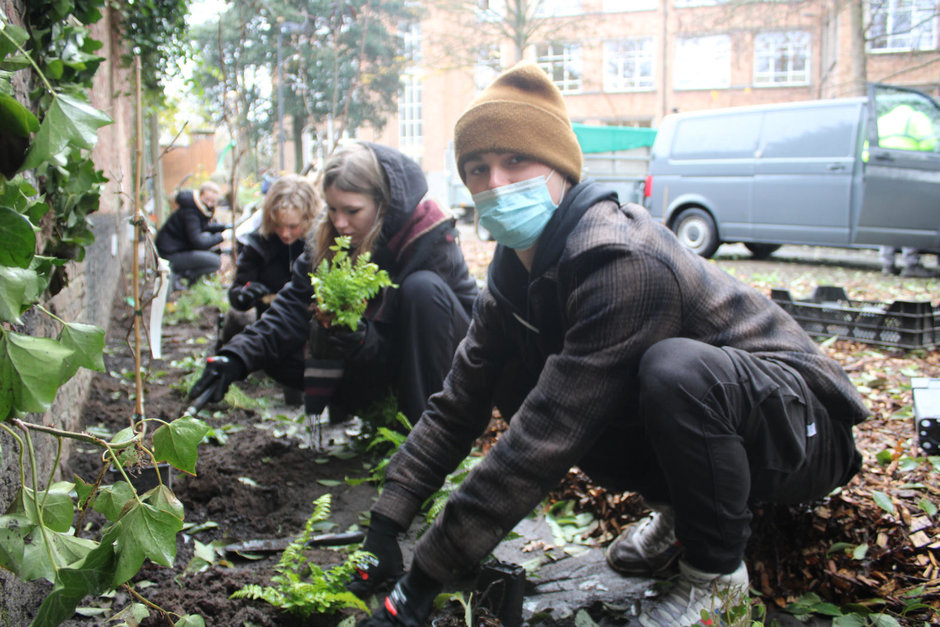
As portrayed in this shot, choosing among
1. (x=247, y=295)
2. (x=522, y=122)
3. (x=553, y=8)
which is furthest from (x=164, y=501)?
(x=553, y=8)

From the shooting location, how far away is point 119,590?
1.96 m

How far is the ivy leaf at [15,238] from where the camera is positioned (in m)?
0.96

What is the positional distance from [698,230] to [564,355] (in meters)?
9.46

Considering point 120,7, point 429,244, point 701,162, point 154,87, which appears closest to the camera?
point 429,244

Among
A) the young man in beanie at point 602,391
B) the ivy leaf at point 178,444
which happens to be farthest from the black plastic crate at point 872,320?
the ivy leaf at point 178,444

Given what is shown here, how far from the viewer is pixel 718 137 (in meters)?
10.3

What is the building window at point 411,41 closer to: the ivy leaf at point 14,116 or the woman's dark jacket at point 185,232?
the woman's dark jacket at point 185,232

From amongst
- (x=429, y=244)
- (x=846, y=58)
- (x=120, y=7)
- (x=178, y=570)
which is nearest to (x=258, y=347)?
(x=429, y=244)

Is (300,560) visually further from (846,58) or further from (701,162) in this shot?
(846,58)

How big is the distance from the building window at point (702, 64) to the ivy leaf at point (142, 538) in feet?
106

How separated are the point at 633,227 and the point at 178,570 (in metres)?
1.58

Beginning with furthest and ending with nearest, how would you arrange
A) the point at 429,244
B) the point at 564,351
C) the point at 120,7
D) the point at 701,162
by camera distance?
the point at 701,162
the point at 120,7
the point at 429,244
the point at 564,351

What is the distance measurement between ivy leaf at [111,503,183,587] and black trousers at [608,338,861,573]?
101 centimetres

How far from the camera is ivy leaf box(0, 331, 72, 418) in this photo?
0.95 metres
